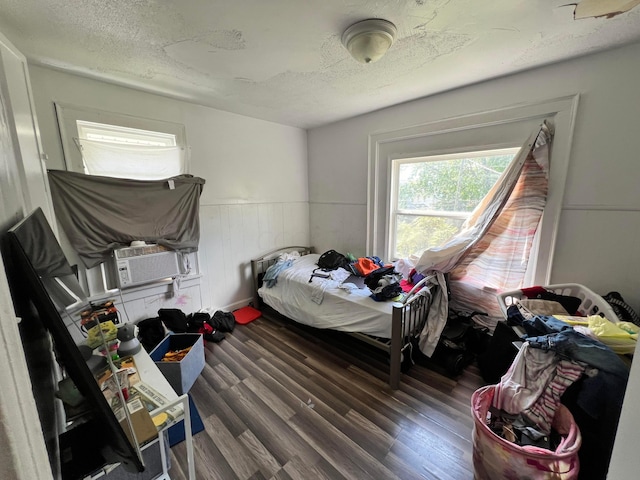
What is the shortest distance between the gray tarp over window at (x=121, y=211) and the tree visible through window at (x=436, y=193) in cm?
234

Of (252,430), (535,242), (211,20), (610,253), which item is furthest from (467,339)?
(211,20)

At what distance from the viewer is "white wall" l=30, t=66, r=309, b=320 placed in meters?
2.19

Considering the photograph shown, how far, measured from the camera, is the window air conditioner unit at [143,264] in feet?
7.69

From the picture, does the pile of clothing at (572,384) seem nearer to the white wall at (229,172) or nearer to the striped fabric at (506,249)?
the striped fabric at (506,249)

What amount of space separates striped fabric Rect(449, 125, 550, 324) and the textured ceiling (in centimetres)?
72

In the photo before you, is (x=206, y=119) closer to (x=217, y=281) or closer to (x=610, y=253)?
(x=217, y=281)

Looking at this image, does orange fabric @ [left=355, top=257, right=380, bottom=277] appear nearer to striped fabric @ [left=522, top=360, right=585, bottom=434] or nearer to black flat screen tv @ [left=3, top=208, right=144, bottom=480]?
striped fabric @ [left=522, top=360, right=585, bottom=434]

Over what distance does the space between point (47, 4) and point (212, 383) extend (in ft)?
8.56

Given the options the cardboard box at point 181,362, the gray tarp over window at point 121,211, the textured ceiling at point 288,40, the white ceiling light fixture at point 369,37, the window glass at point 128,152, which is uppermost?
the textured ceiling at point 288,40

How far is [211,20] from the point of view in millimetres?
1431

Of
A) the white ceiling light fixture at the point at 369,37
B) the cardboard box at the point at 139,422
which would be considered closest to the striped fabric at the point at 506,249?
the white ceiling light fixture at the point at 369,37

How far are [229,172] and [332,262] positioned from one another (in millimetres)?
1682

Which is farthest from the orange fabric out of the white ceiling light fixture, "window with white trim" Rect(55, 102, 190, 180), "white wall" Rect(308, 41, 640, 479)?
"window with white trim" Rect(55, 102, 190, 180)

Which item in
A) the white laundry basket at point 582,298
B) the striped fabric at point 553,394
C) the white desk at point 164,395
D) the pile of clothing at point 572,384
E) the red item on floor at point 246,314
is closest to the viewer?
the white desk at point 164,395
